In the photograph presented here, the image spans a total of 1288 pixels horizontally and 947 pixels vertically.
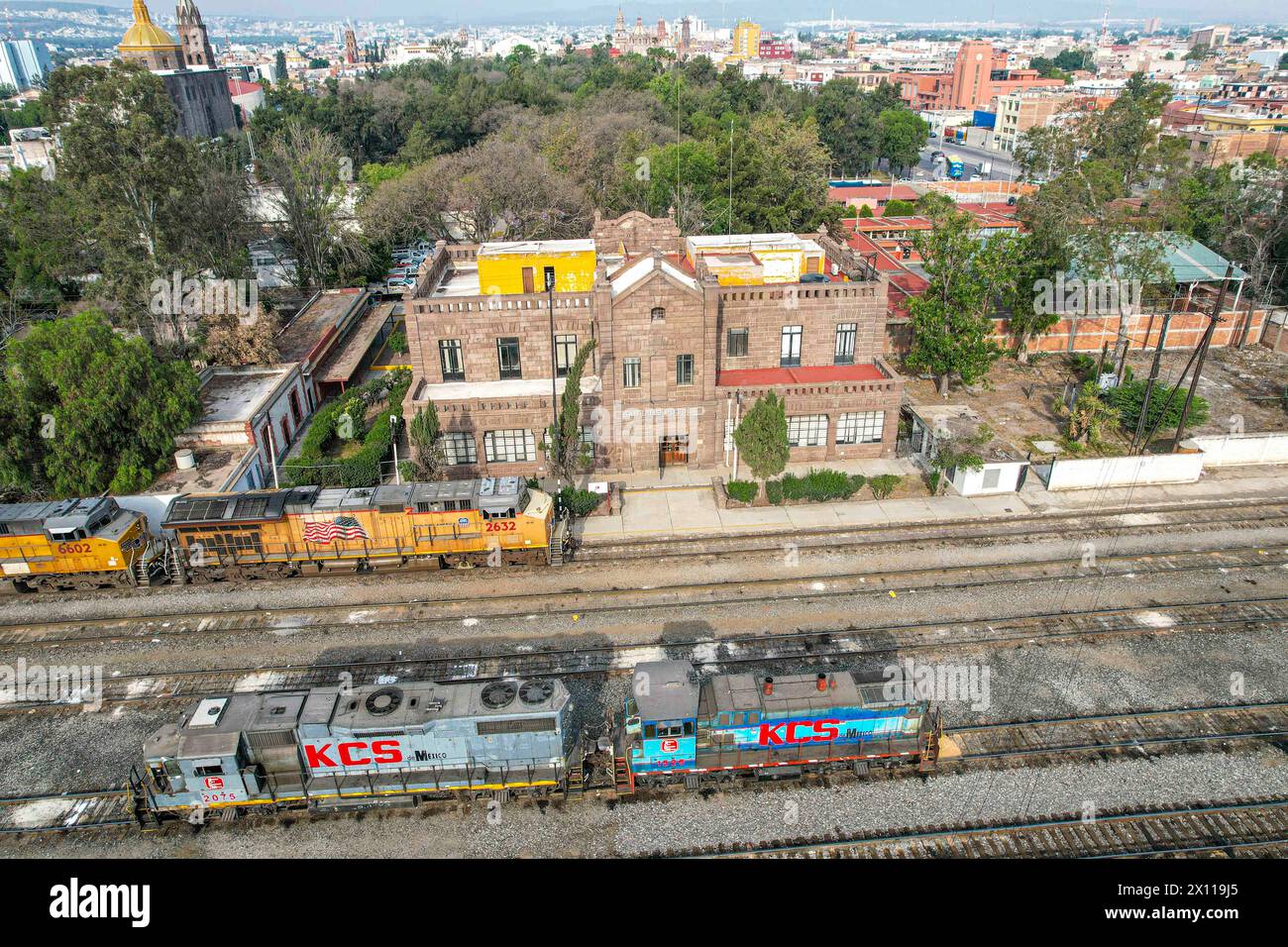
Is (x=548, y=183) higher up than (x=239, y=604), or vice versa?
(x=548, y=183)

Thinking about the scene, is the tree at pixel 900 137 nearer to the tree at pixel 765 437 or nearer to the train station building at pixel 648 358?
the train station building at pixel 648 358

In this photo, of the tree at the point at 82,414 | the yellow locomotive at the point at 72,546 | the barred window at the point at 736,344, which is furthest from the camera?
the barred window at the point at 736,344

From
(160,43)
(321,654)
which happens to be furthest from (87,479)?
(160,43)

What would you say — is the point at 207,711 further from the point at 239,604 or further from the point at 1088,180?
the point at 1088,180

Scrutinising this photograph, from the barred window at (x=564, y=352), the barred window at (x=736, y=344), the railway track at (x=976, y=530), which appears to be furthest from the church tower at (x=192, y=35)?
the railway track at (x=976, y=530)

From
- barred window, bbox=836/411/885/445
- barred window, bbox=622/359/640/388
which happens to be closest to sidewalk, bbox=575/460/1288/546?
barred window, bbox=836/411/885/445

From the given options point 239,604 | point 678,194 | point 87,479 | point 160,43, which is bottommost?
point 239,604
